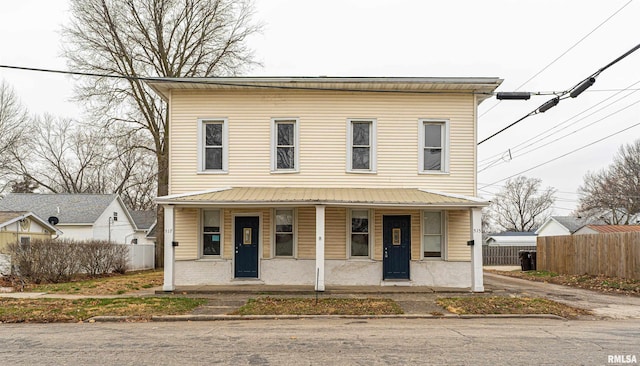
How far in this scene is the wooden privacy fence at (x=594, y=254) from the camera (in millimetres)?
17219

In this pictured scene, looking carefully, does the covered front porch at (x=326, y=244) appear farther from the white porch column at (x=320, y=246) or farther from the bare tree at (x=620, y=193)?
the bare tree at (x=620, y=193)

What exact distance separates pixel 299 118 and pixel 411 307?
7.35m

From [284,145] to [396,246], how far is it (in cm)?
506

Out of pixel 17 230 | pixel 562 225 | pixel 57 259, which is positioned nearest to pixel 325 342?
pixel 57 259

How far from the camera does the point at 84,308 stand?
1193 cm

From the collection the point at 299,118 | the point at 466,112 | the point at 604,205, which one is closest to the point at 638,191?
the point at 604,205

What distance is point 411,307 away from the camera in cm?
1212

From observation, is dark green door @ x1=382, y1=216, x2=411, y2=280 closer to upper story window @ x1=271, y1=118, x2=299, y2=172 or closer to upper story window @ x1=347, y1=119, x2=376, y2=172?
upper story window @ x1=347, y1=119, x2=376, y2=172

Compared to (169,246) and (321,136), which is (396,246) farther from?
(169,246)

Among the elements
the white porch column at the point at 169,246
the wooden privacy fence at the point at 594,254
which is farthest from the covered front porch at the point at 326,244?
the wooden privacy fence at the point at 594,254

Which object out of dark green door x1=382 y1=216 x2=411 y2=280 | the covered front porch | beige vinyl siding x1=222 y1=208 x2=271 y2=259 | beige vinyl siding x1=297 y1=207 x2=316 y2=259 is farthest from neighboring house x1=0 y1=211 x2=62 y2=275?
dark green door x1=382 y1=216 x2=411 y2=280

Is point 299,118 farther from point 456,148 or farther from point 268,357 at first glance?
point 268,357

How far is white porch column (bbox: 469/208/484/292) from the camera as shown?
14414 mm

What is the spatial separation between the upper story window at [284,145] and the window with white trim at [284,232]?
4.86ft
